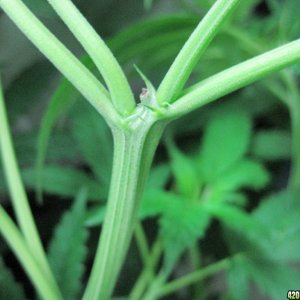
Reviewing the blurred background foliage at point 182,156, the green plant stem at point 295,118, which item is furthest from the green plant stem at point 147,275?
the green plant stem at point 295,118

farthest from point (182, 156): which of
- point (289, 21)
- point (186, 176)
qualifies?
point (289, 21)

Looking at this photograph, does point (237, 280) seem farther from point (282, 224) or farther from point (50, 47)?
point (50, 47)

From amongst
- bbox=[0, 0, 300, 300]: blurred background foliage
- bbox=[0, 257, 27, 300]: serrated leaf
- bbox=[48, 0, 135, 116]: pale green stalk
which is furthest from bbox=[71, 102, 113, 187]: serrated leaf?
bbox=[48, 0, 135, 116]: pale green stalk

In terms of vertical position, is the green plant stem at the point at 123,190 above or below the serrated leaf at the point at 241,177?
above

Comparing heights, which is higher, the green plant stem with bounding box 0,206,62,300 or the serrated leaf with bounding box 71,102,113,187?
the serrated leaf with bounding box 71,102,113,187

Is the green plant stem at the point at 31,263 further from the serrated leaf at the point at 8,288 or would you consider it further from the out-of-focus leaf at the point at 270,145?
the out-of-focus leaf at the point at 270,145

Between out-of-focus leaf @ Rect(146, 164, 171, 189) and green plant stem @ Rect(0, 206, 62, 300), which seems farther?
out-of-focus leaf @ Rect(146, 164, 171, 189)

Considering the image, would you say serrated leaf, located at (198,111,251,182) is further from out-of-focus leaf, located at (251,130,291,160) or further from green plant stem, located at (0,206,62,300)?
green plant stem, located at (0,206,62,300)
